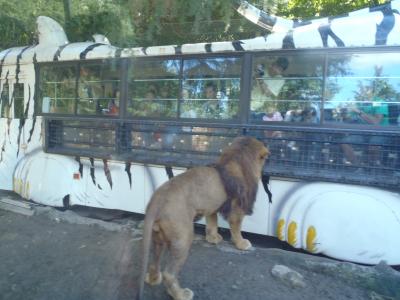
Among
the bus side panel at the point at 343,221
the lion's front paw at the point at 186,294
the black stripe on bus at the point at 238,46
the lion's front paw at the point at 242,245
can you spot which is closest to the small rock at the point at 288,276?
the lion's front paw at the point at 242,245

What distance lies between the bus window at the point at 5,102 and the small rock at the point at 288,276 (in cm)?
565

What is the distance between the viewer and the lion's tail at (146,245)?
3.21 m

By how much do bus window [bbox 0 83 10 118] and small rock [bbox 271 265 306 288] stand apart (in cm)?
565

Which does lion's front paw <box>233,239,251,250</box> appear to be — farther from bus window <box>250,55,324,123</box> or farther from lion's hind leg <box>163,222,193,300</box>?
bus window <box>250,55,324,123</box>

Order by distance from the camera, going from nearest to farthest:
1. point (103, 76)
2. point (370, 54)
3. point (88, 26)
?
point (370, 54)
point (103, 76)
point (88, 26)

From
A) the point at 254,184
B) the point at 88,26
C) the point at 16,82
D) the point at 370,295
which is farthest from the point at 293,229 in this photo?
the point at 16,82

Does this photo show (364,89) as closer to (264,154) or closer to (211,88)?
(264,154)

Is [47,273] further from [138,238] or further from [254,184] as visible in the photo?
[254,184]

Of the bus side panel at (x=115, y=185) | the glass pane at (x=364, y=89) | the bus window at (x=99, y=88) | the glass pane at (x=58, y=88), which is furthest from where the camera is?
the glass pane at (x=58, y=88)

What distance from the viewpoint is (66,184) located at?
6.66 meters

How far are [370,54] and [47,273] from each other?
400 cm

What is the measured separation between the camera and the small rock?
155 inches

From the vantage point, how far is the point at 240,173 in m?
4.55

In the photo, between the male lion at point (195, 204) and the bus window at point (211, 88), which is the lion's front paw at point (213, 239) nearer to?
the male lion at point (195, 204)
